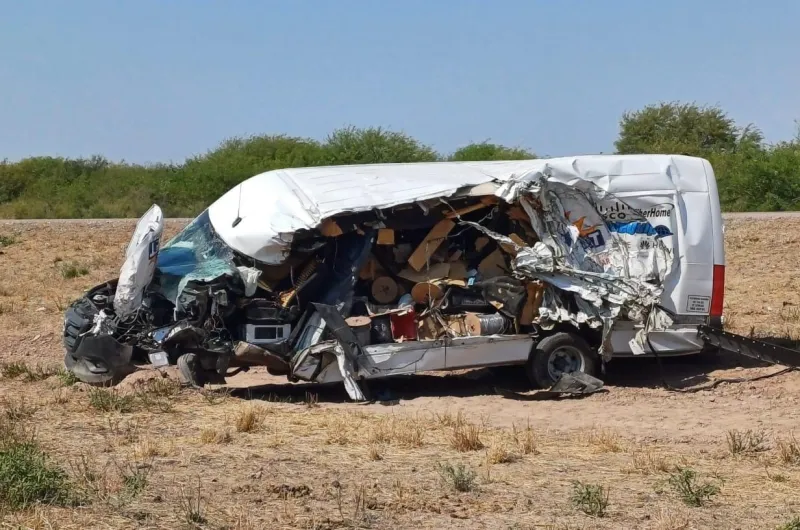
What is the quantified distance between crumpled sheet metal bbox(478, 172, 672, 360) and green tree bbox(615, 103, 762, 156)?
3802 cm

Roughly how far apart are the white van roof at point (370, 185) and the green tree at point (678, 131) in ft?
124

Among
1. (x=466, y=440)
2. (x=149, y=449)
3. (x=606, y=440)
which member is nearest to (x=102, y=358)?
(x=149, y=449)

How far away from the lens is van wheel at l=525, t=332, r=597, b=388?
10.5 meters

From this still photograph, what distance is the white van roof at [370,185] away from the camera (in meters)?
9.60

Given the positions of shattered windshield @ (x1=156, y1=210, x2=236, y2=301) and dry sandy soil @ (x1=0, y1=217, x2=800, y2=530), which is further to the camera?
shattered windshield @ (x1=156, y1=210, x2=236, y2=301)

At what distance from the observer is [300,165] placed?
1682 inches

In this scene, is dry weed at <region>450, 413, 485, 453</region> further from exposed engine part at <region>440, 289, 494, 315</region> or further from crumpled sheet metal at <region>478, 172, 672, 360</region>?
crumpled sheet metal at <region>478, 172, 672, 360</region>

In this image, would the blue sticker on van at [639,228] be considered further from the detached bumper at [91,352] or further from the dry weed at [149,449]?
the dry weed at [149,449]

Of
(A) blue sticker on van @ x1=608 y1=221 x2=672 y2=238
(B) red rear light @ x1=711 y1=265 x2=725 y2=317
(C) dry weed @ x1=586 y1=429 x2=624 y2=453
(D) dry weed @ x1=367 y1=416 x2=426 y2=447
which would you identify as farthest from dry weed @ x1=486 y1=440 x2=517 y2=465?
(B) red rear light @ x1=711 y1=265 x2=725 y2=317

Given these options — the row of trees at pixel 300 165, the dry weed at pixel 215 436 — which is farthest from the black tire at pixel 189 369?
the row of trees at pixel 300 165

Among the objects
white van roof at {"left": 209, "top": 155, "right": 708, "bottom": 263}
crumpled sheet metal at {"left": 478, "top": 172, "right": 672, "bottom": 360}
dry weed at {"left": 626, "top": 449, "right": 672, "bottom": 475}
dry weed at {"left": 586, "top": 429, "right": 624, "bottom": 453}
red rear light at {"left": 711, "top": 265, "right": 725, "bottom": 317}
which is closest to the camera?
dry weed at {"left": 626, "top": 449, "right": 672, "bottom": 475}

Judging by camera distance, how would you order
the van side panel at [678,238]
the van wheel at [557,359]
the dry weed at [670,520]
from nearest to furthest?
the dry weed at [670,520]
the van wheel at [557,359]
the van side panel at [678,238]

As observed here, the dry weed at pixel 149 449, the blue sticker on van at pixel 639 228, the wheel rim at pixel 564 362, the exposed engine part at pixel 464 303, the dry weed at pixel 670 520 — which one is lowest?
the dry weed at pixel 670 520

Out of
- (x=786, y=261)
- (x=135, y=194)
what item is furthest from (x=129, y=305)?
(x=135, y=194)
